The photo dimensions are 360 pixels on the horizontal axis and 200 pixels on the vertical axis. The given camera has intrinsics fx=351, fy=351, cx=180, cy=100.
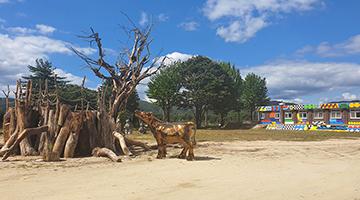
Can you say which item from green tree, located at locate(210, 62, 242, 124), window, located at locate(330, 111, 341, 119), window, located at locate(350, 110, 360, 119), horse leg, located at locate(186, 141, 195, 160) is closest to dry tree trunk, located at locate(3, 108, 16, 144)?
horse leg, located at locate(186, 141, 195, 160)

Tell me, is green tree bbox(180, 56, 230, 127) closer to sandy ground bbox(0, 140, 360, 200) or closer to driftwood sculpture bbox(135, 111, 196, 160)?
driftwood sculpture bbox(135, 111, 196, 160)

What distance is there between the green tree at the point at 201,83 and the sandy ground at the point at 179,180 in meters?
39.4

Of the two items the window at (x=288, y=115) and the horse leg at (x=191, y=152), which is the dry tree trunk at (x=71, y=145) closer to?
the horse leg at (x=191, y=152)

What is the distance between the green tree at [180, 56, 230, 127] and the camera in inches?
1988

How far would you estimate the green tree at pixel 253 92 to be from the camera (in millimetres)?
64812

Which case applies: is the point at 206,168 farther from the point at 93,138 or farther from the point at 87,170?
the point at 93,138

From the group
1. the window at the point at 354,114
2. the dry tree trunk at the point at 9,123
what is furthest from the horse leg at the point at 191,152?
the window at the point at 354,114

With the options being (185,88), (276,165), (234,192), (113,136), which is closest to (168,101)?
(185,88)

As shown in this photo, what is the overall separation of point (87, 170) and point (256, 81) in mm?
59495

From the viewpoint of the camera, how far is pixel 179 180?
7.82m

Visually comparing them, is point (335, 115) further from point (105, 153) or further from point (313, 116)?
point (105, 153)

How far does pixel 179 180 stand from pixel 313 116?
43.5m

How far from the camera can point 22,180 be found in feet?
25.1

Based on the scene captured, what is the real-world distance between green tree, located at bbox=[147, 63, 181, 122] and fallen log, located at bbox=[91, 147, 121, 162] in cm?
3786
